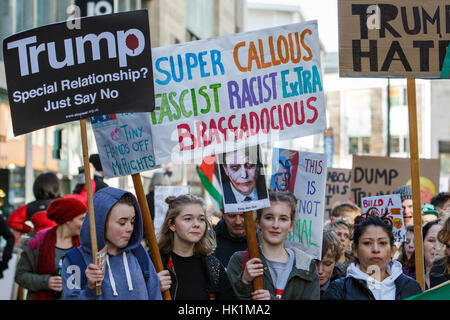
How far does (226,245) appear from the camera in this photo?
6.28m

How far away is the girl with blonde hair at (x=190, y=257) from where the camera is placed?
183 inches

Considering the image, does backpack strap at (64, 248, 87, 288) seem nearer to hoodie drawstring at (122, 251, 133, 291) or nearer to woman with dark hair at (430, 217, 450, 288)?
hoodie drawstring at (122, 251, 133, 291)

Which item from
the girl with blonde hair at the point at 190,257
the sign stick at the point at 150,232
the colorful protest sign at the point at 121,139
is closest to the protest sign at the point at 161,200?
the colorful protest sign at the point at 121,139

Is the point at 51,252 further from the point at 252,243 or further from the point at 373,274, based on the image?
the point at 373,274

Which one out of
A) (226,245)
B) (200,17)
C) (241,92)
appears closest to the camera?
(241,92)

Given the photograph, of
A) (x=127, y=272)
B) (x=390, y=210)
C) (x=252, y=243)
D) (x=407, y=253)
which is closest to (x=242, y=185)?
(x=252, y=243)

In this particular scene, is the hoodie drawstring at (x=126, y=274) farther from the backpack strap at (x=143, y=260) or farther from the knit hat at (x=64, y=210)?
the knit hat at (x=64, y=210)

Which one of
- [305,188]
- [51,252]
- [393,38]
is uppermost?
[393,38]

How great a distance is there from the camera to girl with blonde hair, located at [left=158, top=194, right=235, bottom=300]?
464 centimetres

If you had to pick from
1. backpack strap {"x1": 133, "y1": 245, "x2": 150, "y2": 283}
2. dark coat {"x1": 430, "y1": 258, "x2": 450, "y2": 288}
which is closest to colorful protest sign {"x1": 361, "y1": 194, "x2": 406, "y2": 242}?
dark coat {"x1": 430, "y1": 258, "x2": 450, "y2": 288}

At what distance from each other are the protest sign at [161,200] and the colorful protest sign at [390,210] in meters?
2.18

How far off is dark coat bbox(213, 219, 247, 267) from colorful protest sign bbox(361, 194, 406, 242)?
1.13 metres

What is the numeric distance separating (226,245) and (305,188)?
1.20 metres
